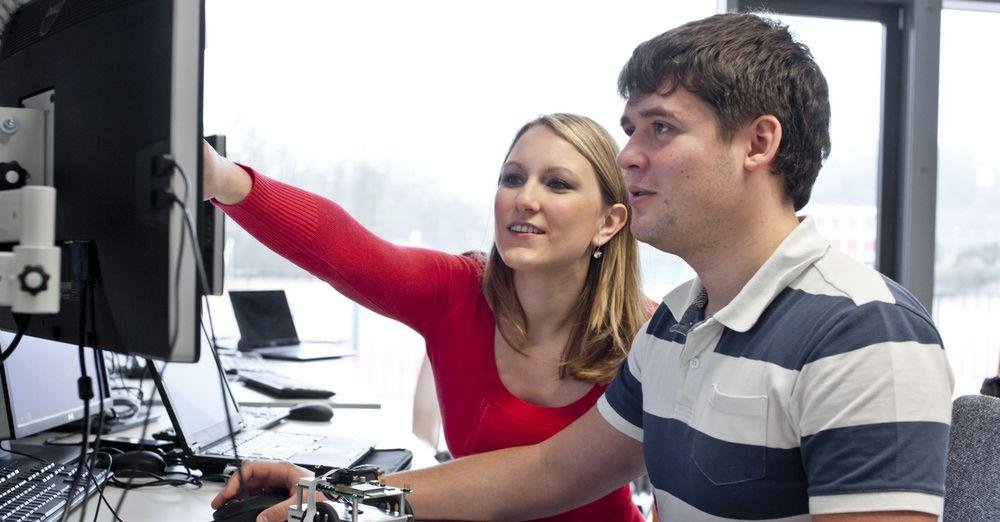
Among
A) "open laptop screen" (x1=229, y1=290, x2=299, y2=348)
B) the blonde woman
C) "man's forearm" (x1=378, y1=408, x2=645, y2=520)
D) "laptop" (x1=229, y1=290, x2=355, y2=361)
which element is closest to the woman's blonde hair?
the blonde woman

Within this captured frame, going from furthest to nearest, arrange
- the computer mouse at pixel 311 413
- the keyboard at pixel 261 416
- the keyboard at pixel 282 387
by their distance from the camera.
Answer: the keyboard at pixel 282 387 < the computer mouse at pixel 311 413 < the keyboard at pixel 261 416

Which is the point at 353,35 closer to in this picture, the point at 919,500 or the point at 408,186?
the point at 408,186

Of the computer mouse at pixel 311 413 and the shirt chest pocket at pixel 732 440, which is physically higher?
the shirt chest pocket at pixel 732 440

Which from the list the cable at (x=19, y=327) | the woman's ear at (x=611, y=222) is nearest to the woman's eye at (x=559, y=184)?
the woman's ear at (x=611, y=222)

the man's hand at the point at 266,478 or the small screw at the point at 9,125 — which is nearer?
the small screw at the point at 9,125

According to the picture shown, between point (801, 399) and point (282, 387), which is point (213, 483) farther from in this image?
point (801, 399)

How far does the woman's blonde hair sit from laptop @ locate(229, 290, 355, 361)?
4.29 ft

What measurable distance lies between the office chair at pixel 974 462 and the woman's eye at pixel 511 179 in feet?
2.95

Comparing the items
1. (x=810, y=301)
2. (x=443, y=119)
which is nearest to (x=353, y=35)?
(x=443, y=119)

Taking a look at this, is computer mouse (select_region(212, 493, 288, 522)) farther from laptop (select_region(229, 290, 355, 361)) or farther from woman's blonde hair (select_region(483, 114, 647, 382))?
laptop (select_region(229, 290, 355, 361))

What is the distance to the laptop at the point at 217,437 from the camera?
1.50 metres

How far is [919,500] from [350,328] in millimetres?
3832

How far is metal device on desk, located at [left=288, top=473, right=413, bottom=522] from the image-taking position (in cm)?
92

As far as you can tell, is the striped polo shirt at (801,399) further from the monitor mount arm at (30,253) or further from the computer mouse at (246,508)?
the monitor mount arm at (30,253)
